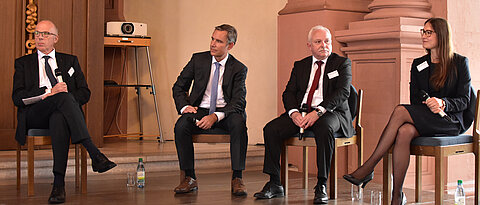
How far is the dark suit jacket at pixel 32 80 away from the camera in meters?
4.28

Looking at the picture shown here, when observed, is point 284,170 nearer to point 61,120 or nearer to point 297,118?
point 297,118

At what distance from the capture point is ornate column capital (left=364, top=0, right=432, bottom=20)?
545 centimetres

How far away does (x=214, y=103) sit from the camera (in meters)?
4.46

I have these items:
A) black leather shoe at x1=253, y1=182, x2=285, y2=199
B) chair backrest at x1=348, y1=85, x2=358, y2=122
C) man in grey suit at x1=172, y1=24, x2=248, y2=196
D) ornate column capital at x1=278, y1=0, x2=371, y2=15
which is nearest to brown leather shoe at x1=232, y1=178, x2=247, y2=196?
man in grey suit at x1=172, y1=24, x2=248, y2=196

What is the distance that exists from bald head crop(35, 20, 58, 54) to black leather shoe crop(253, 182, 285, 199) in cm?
179

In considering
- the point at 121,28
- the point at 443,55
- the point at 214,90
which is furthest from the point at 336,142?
the point at 121,28

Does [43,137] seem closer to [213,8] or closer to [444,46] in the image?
[444,46]

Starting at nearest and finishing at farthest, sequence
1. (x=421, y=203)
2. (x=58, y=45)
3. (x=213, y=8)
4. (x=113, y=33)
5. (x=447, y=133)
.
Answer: (x=447, y=133)
(x=421, y=203)
(x=58, y=45)
(x=113, y=33)
(x=213, y=8)

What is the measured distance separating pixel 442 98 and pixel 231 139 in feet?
4.57

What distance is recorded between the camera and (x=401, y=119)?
3.80 metres

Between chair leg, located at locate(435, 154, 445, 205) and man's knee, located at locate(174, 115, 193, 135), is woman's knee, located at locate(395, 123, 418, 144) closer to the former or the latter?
chair leg, located at locate(435, 154, 445, 205)

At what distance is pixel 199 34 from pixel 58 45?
2030mm

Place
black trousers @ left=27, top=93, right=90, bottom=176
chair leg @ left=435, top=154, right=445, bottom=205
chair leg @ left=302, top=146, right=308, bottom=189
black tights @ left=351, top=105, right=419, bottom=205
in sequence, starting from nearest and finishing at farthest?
chair leg @ left=435, top=154, right=445, bottom=205 → black tights @ left=351, top=105, right=419, bottom=205 → black trousers @ left=27, top=93, right=90, bottom=176 → chair leg @ left=302, top=146, right=308, bottom=189

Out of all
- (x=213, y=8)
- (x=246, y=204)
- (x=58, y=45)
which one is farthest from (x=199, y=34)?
(x=246, y=204)
